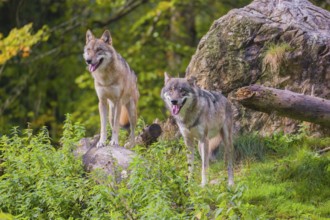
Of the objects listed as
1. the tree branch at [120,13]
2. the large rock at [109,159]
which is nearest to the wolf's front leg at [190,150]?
the large rock at [109,159]

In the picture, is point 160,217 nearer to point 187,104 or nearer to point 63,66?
point 187,104

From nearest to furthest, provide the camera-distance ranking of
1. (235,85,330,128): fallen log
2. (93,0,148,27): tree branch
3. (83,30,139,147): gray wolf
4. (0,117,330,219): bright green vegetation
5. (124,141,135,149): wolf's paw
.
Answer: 1. (0,117,330,219): bright green vegetation
2. (235,85,330,128): fallen log
3. (83,30,139,147): gray wolf
4. (124,141,135,149): wolf's paw
5. (93,0,148,27): tree branch

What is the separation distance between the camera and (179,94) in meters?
11.2

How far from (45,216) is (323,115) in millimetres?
3869

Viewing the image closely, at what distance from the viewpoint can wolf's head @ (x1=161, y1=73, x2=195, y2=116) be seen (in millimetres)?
11172

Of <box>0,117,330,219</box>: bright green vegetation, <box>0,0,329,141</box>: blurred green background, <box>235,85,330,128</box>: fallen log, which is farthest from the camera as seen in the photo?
<box>0,0,329,141</box>: blurred green background

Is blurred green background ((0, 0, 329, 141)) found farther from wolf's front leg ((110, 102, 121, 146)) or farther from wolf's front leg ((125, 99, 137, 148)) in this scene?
wolf's front leg ((110, 102, 121, 146))

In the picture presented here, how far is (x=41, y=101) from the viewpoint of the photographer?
2505cm

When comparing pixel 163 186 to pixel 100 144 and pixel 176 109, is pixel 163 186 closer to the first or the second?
pixel 176 109

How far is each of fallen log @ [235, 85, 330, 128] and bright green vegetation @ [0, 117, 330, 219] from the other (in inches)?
39.4

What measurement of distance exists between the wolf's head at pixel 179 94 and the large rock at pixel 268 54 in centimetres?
228

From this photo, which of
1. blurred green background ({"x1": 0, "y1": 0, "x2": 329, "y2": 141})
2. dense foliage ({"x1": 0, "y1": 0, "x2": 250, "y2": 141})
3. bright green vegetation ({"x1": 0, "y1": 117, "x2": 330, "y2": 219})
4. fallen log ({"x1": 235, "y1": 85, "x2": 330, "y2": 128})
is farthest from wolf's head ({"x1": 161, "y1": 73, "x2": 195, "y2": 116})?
dense foliage ({"x1": 0, "y1": 0, "x2": 250, "y2": 141})

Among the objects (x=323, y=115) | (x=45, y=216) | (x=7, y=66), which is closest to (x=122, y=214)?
(x=45, y=216)

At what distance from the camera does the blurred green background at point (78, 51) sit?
23.4 m
